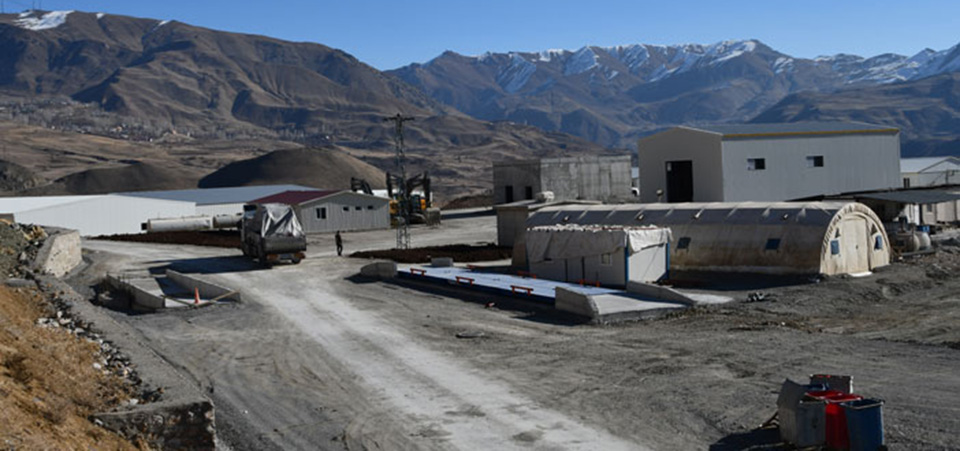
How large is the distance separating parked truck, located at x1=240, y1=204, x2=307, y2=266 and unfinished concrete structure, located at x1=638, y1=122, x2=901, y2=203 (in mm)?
21465

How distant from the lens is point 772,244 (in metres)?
34.4

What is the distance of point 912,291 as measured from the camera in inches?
1228

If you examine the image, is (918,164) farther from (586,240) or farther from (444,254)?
(586,240)

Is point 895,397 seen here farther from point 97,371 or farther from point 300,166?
point 300,166

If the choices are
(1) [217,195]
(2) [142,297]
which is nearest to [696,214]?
(2) [142,297]

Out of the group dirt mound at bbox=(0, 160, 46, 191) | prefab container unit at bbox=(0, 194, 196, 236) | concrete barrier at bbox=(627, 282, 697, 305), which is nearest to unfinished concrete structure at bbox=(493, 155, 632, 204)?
prefab container unit at bbox=(0, 194, 196, 236)

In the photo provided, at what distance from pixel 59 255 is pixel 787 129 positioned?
3751 centimetres

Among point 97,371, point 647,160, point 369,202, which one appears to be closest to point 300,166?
point 369,202

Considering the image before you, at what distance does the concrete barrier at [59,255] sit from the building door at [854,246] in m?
29.1

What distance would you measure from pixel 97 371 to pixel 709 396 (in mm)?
10828

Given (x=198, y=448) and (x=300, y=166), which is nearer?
(x=198, y=448)

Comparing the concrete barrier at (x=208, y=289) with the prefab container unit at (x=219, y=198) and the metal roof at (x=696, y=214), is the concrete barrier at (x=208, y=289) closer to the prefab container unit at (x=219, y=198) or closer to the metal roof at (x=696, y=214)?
the metal roof at (x=696, y=214)

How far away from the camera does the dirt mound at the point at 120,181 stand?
130m

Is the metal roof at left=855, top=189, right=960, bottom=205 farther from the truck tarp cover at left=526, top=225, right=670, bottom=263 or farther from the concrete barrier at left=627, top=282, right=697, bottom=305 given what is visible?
the concrete barrier at left=627, top=282, right=697, bottom=305
